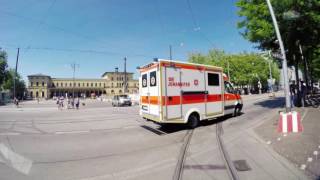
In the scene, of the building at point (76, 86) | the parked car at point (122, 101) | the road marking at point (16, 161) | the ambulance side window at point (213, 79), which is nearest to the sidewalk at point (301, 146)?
the ambulance side window at point (213, 79)

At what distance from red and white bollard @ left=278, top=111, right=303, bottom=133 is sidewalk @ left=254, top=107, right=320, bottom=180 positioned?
0.27 m

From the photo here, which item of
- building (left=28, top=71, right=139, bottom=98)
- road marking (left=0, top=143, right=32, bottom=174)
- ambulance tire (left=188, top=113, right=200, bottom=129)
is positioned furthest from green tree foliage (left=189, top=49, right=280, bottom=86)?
building (left=28, top=71, right=139, bottom=98)

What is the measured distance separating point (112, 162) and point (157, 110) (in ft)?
13.4

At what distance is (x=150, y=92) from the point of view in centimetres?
1075

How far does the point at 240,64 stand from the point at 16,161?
196ft

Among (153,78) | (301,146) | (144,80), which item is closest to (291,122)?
(301,146)

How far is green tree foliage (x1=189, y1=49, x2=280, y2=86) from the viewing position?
5984cm

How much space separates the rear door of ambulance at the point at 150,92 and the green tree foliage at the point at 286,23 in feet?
30.6

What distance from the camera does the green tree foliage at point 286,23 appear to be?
47.8 feet

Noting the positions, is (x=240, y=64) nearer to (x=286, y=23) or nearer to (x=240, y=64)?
(x=240, y=64)

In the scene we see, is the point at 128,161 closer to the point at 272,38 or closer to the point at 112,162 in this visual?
the point at 112,162

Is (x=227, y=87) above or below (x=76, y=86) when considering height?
below

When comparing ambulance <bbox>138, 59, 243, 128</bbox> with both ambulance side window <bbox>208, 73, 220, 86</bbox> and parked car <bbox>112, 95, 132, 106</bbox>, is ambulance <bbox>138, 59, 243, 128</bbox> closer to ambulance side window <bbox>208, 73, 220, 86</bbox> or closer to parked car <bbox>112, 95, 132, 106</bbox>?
ambulance side window <bbox>208, 73, 220, 86</bbox>

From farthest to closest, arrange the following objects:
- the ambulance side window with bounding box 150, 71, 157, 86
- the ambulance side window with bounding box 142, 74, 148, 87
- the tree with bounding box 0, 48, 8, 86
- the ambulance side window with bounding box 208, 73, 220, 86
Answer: the tree with bounding box 0, 48, 8, 86
the ambulance side window with bounding box 208, 73, 220, 86
the ambulance side window with bounding box 142, 74, 148, 87
the ambulance side window with bounding box 150, 71, 157, 86
